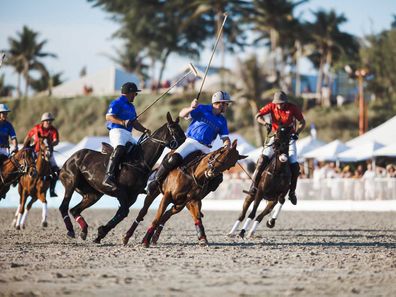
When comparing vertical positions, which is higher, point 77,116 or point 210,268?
point 77,116

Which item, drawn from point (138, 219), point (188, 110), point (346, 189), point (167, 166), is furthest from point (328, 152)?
point (188, 110)

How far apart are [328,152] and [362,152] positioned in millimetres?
2204

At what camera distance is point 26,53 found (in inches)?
3917

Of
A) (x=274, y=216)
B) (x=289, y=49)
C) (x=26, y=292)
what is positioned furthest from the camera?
(x=289, y=49)

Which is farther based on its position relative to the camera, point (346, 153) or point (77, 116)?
point (77, 116)

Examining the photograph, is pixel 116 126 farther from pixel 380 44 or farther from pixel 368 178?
pixel 380 44

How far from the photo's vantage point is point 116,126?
49.1 ft

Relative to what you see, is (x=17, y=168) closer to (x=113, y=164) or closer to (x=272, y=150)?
(x=113, y=164)

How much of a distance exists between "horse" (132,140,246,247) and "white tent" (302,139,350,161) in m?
26.1

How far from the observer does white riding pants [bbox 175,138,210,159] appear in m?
14.3

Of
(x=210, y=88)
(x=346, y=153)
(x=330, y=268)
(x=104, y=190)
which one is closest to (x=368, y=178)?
(x=346, y=153)

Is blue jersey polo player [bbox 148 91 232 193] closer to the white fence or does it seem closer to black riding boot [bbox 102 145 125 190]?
black riding boot [bbox 102 145 125 190]

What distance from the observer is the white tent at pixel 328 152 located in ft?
132

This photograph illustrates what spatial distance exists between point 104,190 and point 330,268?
547cm
